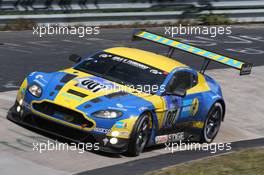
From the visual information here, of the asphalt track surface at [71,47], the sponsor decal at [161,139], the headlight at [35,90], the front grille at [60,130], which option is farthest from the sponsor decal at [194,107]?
the asphalt track surface at [71,47]

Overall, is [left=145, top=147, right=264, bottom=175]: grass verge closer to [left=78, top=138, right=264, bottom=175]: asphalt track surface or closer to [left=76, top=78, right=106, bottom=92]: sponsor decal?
[left=78, top=138, right=264, bottom=175]: asphalt track surface

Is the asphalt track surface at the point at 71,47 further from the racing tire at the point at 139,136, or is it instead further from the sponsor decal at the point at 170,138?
the racing tire at the point at 139,136

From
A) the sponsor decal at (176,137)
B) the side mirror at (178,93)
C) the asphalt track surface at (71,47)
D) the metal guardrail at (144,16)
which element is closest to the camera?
the side mirror at (178,93)

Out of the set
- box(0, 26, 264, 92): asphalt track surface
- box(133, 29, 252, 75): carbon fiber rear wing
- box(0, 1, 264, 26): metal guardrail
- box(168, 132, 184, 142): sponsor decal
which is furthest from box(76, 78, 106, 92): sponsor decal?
box(0, 1, 264, 26): metal guardrail

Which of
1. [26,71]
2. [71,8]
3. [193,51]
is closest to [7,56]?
[26,71]

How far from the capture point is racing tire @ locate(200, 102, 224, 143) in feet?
38.1

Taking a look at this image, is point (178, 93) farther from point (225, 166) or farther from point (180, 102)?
point (225, 166)

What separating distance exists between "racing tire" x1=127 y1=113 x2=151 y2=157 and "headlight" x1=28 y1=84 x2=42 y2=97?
143 centimetres

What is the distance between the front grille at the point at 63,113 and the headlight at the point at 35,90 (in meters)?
0.18

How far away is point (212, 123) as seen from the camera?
11.8 metres

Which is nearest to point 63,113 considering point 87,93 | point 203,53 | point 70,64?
point 87,93

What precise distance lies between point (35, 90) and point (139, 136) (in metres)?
1.59

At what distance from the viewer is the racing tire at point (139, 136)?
9602mm

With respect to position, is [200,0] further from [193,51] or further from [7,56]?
[193,51]
